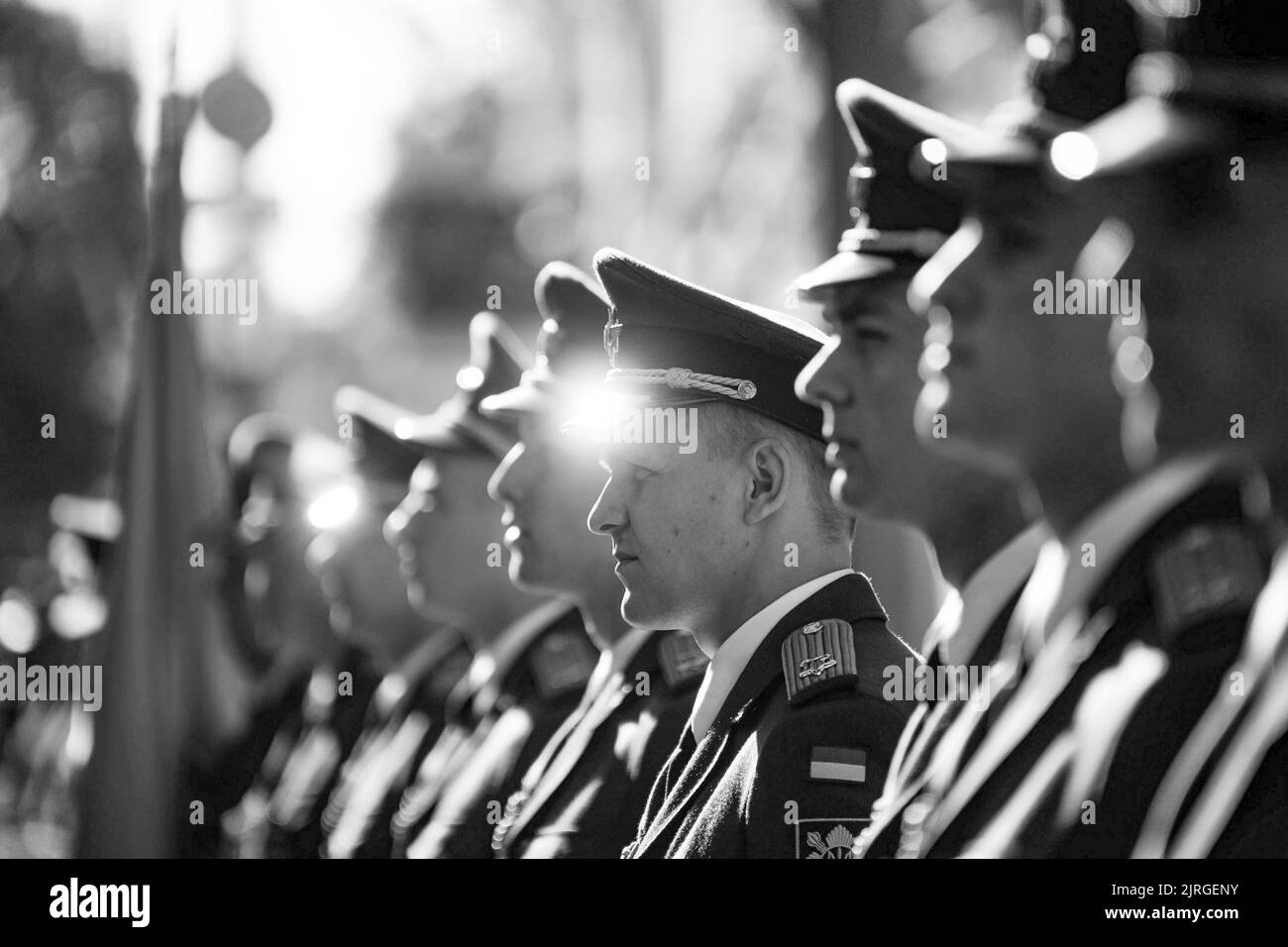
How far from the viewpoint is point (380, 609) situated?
7.71 metres

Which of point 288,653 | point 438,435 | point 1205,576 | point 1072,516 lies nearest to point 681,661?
point 1072,516

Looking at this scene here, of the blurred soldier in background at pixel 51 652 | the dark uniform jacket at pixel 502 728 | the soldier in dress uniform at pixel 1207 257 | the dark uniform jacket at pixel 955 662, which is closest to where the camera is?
the soldier in dress uniform at pixel 1207 257

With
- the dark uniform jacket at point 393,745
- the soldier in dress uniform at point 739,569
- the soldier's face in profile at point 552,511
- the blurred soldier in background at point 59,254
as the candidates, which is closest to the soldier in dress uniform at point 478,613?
the dark uniform jacket at point 393,745

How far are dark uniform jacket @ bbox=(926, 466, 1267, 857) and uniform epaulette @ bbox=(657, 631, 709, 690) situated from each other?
169cm

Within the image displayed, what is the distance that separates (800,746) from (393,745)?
399 centimetres

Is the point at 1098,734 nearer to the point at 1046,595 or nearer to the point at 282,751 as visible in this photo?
the point at 1046,595

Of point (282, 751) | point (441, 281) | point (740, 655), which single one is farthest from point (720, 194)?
Answer: point (441, 281)

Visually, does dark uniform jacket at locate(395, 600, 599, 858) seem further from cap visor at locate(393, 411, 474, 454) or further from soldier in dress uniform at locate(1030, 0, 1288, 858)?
soldier in dress uniform at locate(1030, 0, 1288, 858)

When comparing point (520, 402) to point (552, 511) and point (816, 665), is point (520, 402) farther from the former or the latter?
point (816, 665)

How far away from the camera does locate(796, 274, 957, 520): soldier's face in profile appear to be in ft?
12.1

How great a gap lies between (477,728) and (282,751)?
10.7ft

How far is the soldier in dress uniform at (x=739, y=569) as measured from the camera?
3.73 meters

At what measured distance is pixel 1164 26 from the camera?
10.1 feet

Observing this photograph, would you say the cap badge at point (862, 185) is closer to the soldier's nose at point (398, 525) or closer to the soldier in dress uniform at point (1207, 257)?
the soldier in dress uniform at point (1207, 257)
